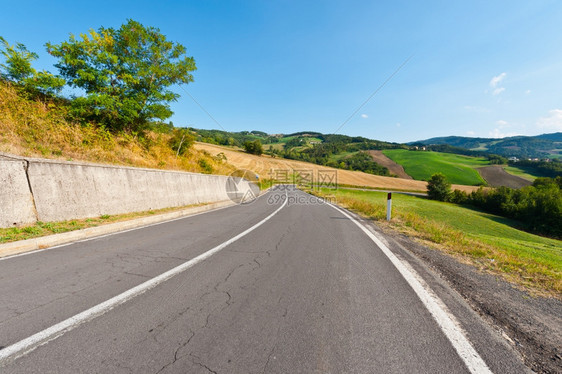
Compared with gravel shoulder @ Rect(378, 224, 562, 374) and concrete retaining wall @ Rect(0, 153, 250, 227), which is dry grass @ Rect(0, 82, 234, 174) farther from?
gravel shoulder @ Rect(378, 224, 562, 374)

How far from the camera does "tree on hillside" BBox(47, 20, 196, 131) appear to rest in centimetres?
1176

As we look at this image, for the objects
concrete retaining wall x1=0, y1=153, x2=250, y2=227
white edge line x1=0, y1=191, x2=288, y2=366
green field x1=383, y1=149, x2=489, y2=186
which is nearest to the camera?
white edge line x1=0, y1=191, x2=288, y2=366

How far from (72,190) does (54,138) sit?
16.3ft

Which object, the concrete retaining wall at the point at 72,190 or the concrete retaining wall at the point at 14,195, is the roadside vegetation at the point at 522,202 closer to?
the concrete retaining wall at the point at 72,190

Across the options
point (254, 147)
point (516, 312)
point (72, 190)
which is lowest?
point (516, 312)

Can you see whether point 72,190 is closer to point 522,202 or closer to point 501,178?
point 522,202

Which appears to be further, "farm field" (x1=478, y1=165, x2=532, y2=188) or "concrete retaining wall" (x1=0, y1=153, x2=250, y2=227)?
"farm field" (x1=478, y1=165, x2=532, y2=188)

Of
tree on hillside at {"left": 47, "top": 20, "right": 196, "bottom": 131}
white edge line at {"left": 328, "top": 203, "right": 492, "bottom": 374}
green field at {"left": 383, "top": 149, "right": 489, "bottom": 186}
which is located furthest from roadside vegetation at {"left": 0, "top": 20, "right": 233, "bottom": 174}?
green field at {"left": 383, "top": 149, "right": 489, "bottom": 186}

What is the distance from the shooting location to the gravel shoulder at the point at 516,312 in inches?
74.0

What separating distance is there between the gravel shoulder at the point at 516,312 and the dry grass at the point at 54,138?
448 inches

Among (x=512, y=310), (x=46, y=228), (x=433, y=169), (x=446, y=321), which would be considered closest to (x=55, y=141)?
(x=46, y=228)

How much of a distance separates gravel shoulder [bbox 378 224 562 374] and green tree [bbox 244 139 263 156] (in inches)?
2970

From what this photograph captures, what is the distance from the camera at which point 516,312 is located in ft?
8.10

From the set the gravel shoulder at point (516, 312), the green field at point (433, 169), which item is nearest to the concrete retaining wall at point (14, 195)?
the gravel shoulder at point (516, 312)
